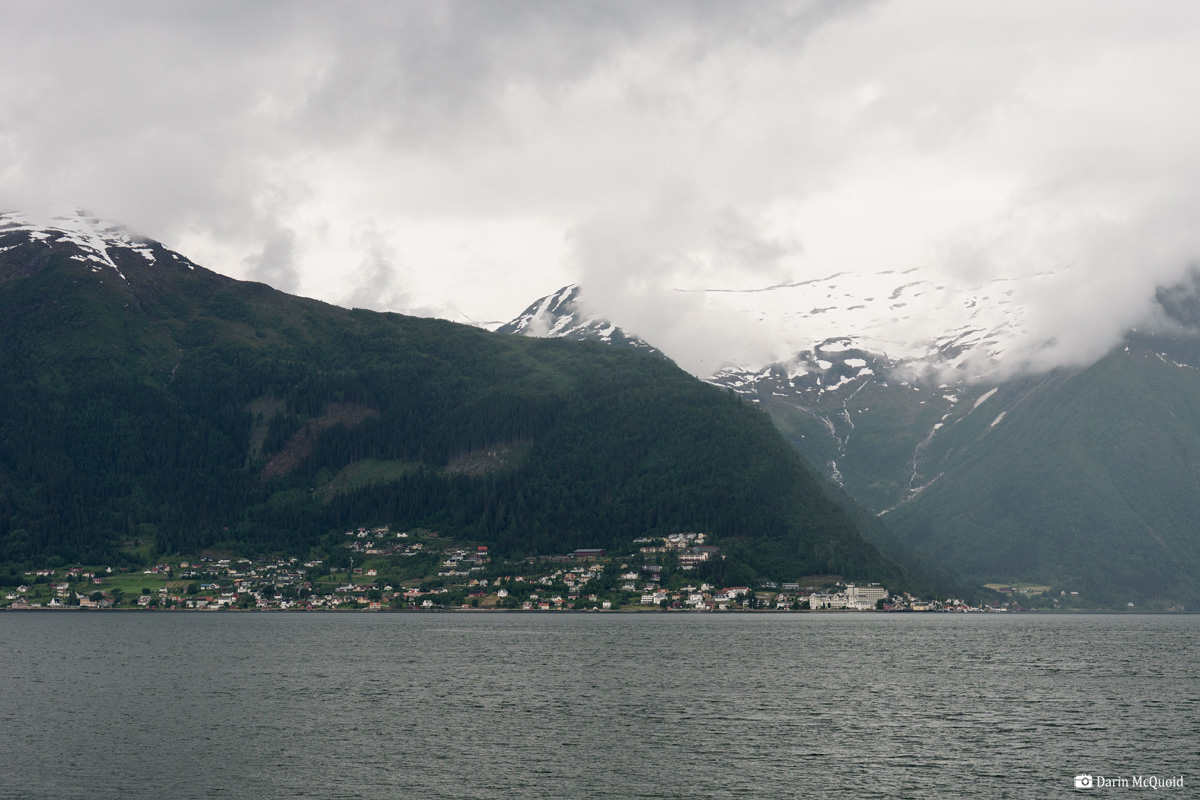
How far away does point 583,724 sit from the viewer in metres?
104

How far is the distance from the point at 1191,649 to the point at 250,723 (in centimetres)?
15876

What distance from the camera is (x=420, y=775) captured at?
82062mm

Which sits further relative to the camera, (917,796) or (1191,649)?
(1191,649)

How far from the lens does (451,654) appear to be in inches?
6590

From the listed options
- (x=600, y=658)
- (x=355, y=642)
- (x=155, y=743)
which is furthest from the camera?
(x=355, y=642)

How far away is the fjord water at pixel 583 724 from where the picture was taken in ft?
262

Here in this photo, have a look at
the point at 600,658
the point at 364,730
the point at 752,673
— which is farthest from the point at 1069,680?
the point at 364,730

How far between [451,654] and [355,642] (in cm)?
3018

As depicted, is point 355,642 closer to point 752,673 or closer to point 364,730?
point 752,673

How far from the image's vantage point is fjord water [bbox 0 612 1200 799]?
80.0m

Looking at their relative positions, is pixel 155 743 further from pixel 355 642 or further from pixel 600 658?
pixel 355 642

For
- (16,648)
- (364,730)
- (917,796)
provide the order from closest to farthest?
(917,796) < (364,730) < (16,648)

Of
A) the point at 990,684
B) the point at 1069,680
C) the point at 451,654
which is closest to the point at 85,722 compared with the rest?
the point at 451,654

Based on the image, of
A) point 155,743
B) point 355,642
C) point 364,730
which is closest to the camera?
point 155,743
